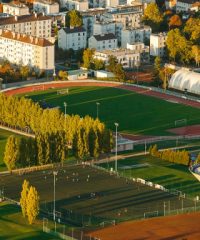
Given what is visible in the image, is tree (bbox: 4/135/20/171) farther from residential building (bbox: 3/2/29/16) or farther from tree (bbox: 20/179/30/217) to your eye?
residential building (bbox: 3/2/29/16)

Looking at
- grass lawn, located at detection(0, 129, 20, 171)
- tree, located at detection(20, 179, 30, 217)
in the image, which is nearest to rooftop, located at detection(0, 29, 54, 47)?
grass lawn, located at detection(0, 129, 20, 171)

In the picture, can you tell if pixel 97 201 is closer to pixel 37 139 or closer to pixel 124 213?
pixel 124 213

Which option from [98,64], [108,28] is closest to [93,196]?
[98,64]

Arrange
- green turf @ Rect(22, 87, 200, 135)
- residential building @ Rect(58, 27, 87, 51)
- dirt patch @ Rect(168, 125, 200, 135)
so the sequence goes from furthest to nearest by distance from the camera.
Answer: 1. residential building @ Rect(58, 27, 87, 51)
2. green turf @ Rect(22, 87, 200, 135)
3. dirt patch @ Rect(168, 125, 200, 135)

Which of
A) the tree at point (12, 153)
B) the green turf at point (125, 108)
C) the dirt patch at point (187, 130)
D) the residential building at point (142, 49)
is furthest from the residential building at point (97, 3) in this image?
the tree at point (12, 153)

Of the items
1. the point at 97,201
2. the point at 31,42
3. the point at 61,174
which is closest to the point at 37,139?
the point at 61,174

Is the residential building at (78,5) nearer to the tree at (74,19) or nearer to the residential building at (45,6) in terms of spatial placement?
the residential building at (45,6)
